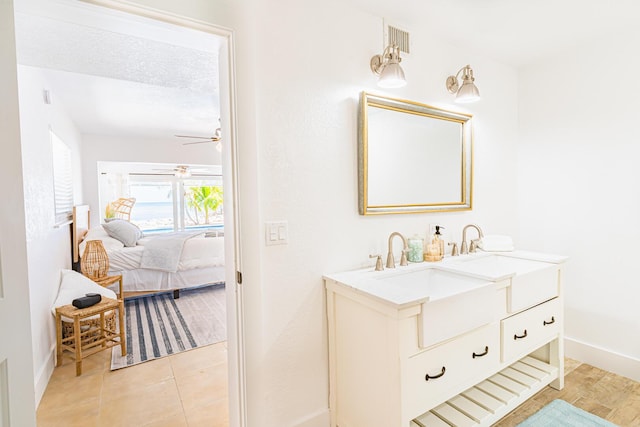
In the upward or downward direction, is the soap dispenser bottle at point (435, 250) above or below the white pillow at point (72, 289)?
above

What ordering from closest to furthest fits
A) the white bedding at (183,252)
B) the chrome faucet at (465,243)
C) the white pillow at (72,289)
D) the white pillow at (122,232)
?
1. the chrome faucet at (465,243)
2. the white pillow at (72,289)
3. the white bedding at (183,252)
4. the white pillow at (122,232)

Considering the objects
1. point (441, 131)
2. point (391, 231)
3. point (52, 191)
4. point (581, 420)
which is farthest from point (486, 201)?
point (52, 191)

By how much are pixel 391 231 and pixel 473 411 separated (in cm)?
107

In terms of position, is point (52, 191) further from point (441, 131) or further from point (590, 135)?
point (590, 135)

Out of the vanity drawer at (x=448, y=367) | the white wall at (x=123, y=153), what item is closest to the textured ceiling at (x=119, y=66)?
the white wall at (x=123, y=153)

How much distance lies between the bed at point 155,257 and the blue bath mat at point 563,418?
3800 millimetres

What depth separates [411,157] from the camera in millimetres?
2191

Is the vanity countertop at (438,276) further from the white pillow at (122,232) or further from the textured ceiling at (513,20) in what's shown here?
the white pillow at (122,232)

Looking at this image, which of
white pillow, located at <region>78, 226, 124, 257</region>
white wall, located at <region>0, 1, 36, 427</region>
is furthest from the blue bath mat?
white pillow, located at <region>78, 226, 124, 257</region>

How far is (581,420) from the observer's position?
72.2 inches

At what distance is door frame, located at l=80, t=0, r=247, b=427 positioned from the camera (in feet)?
4.86

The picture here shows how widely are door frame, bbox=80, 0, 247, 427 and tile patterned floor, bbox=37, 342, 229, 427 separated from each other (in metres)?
0.52

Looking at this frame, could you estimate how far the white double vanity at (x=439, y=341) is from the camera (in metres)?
1.40

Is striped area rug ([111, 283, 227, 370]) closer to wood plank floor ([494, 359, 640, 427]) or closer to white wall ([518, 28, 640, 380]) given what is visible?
wood plank floor ([494, 359, 640, 427])
